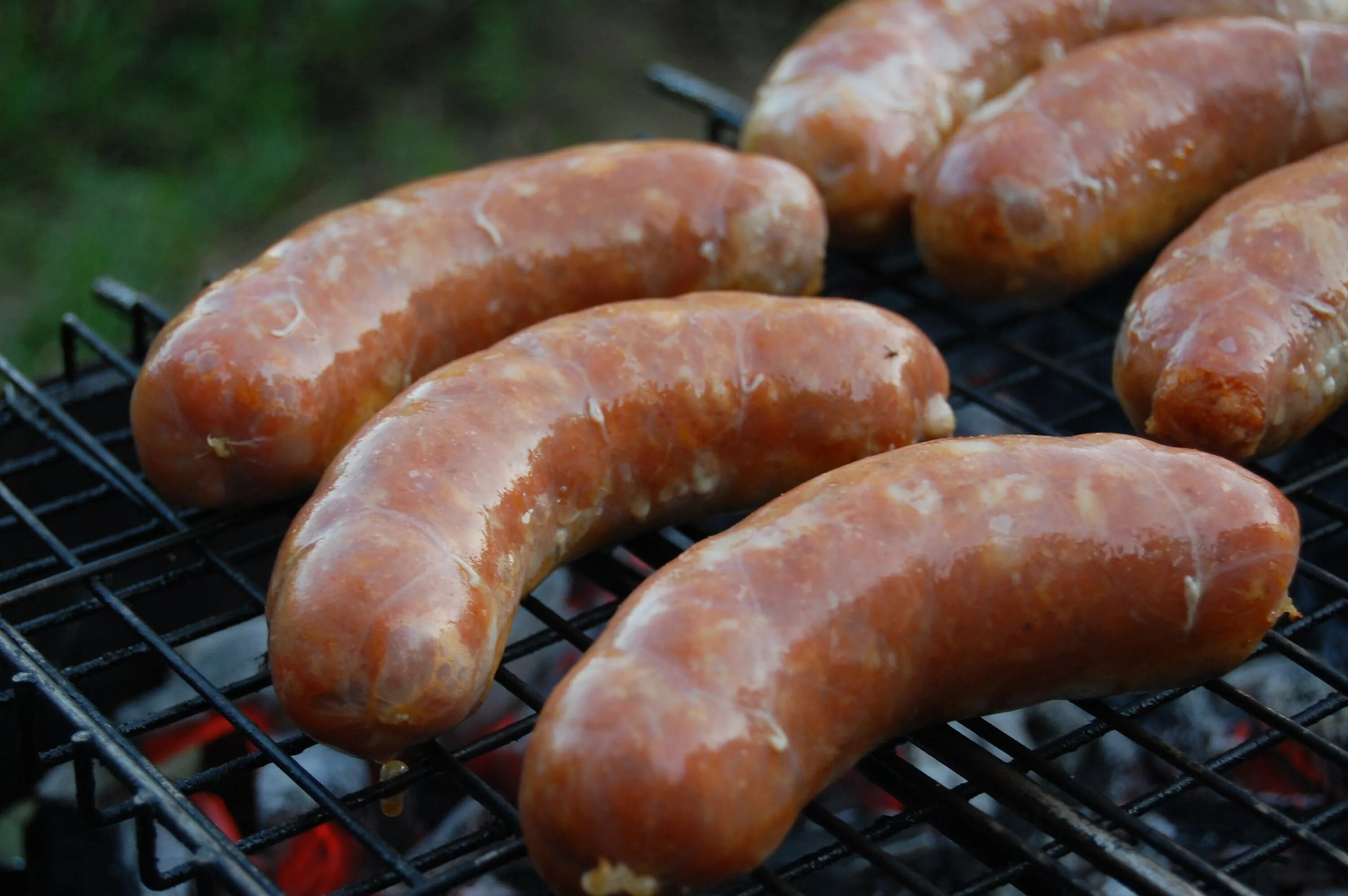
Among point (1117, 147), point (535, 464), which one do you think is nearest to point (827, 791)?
point (535, 464)

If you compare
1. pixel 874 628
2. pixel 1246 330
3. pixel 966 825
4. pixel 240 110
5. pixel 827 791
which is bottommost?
pixel 827 791

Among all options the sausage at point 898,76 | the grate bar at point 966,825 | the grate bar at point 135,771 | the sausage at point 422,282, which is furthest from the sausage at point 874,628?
the sausage at point 898,76

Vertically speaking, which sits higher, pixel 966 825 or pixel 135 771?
pixel 135 771

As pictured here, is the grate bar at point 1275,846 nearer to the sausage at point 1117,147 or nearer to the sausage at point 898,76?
the sausage at point 1117,147

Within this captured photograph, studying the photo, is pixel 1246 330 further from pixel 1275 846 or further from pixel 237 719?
pixel 237 719

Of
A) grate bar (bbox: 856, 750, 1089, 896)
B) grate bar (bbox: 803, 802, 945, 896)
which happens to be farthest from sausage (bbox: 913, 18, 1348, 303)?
grate bar (bbox: 803, 802, 945, 896)

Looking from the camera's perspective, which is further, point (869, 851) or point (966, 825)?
Answer: point (966, 825)
